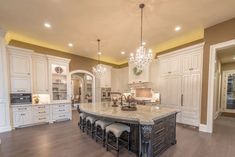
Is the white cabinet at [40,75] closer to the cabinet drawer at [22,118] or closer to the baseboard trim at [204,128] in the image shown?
the cabinet drawer at [22,118]

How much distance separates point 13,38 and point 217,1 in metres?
6.66

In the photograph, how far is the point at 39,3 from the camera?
274 centimetres

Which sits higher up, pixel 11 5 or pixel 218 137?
pixel 11 5

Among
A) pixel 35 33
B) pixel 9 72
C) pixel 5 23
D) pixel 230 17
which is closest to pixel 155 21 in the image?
pixel 230 17

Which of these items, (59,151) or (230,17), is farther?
(230,17)

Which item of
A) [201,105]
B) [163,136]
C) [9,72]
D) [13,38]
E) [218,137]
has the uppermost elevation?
[13,38]

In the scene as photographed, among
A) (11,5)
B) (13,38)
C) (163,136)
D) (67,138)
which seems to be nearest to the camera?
(163,136)

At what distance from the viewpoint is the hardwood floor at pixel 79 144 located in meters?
2.60

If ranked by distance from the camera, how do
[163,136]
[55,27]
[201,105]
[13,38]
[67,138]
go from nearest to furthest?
[163,136] → [67,138] → [55,27] → [201,105] → [13,38]

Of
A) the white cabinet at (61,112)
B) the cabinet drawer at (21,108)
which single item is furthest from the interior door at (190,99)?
the cabinet drawer at (21,108)

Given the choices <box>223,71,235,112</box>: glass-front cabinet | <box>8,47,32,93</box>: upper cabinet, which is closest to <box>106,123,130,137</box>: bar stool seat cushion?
<box>8,47,32,93</box>: upper cabinet

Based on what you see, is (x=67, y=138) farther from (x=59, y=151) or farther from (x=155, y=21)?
(x=155, y=21)

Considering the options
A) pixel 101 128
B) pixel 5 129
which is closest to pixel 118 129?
pixel 101 128

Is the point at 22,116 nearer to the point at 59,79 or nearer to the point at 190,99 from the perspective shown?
the point at 59,79
